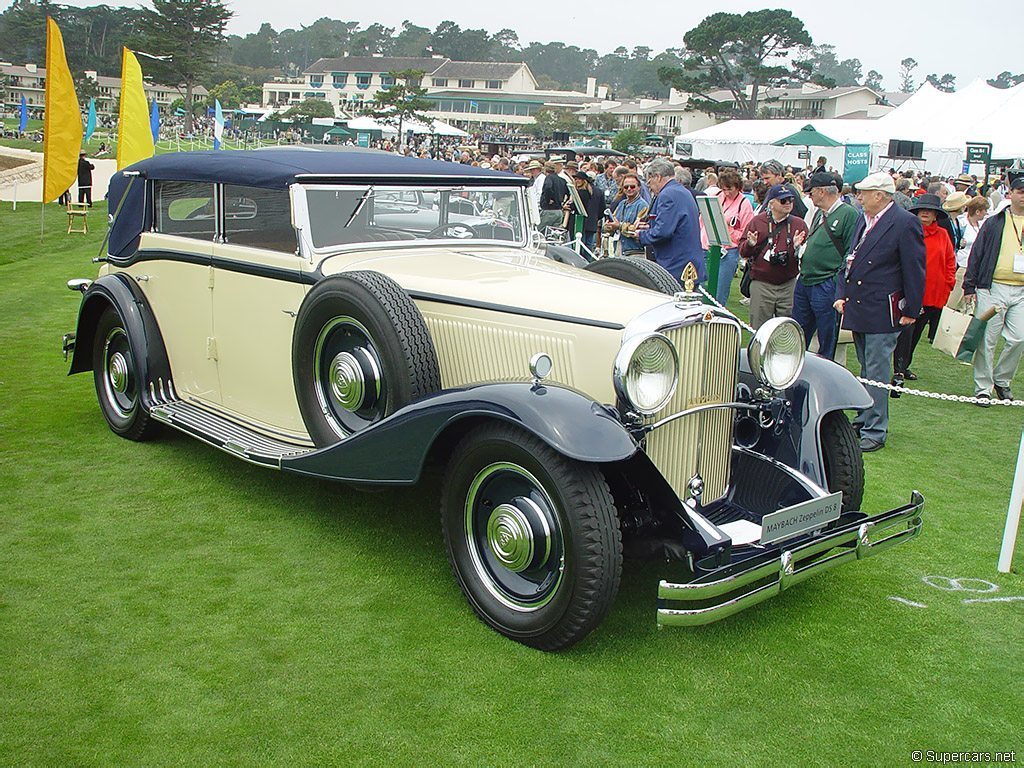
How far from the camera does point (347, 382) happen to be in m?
4.20

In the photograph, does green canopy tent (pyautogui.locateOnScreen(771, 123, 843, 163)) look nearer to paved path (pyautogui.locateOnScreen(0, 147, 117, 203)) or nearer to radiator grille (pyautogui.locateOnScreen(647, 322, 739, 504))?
paved path (pyautogui.locateOnScreen(0, 147, 117, 203))

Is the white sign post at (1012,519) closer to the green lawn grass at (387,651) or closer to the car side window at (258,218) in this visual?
the green lawn grass at (387,651)

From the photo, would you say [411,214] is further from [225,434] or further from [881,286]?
[881,286]

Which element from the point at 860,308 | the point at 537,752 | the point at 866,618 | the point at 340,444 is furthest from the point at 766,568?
the point at 860,308

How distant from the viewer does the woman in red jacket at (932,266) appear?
743 centimetres

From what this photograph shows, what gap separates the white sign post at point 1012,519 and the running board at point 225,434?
10.7ft

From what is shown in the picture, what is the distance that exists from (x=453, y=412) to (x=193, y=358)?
2.46 metres

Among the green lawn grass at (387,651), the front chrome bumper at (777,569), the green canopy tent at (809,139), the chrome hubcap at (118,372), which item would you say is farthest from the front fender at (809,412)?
the green canopy tent at (809,139)

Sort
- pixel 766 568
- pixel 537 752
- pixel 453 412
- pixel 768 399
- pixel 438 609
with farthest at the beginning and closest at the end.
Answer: pixel 768 399 < pixel 438 609 < pixel 453 412 < pixel 766 568 < pixel 537 752

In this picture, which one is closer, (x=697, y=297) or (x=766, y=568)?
(x=766, y=568)

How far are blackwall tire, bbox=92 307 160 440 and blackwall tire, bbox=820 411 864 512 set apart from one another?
12.7ft

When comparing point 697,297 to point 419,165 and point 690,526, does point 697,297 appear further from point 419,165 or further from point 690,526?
point 419,165

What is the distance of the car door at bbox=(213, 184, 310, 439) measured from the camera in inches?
182

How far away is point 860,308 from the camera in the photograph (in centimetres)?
619
